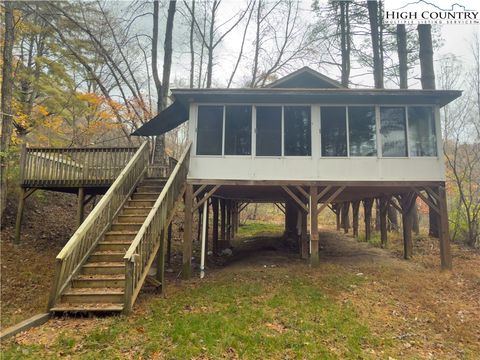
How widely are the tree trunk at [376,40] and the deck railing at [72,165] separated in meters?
13.1

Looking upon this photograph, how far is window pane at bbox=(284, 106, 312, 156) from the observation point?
9906 mm

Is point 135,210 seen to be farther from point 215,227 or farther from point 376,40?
point 376,40

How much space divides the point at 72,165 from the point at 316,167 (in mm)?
7709

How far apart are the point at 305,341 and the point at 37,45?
1947cm

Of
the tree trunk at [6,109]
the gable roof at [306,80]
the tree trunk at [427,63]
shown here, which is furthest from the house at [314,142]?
the tree trunk at [6,109]

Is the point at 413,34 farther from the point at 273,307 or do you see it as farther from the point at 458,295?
the point at 273,307

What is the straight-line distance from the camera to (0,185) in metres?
11.0

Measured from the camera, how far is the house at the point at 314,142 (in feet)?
31.6

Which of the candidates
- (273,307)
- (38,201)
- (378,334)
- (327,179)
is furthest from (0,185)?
(378,334)

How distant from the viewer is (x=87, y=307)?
5.83 meters

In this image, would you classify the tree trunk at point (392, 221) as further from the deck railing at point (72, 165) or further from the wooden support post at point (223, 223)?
the deck railing at point (72, 165)

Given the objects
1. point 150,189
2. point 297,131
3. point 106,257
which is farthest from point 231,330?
point 297,131

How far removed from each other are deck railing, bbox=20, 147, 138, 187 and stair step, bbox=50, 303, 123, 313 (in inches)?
196

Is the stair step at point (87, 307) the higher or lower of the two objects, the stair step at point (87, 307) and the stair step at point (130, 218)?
the lower
